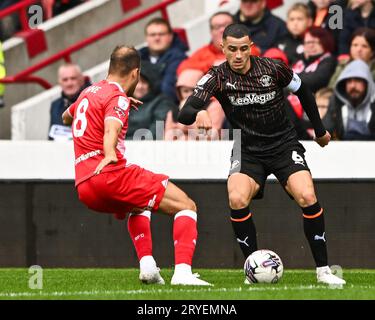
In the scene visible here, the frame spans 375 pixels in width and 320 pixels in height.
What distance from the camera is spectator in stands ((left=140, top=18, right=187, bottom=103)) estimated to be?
14906mm

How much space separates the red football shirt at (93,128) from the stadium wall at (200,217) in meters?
2.86

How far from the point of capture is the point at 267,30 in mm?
14734

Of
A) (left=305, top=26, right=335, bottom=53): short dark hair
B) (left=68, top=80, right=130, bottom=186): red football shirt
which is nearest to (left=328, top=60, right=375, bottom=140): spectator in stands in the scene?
(left=305, top=26, right=335, bottom=53): short dark hair

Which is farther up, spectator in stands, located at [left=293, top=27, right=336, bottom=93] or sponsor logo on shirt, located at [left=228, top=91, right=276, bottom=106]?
spectator in stands, located at [left=293, top=27, right=336, bottom=93]

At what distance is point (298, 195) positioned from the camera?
971 centimetres

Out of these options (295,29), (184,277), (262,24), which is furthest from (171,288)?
(262,24)

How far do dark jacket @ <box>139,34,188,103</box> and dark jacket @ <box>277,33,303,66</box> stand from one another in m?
1.21

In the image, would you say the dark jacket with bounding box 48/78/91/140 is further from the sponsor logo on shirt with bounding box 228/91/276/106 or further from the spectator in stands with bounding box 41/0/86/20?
the sponsor logo on shirt with bounding box 228/91/276/106

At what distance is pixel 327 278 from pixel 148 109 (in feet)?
16.6

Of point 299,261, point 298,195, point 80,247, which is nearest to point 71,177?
point 80,247

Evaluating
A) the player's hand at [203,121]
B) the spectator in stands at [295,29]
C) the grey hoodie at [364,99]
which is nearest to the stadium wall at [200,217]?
the grey hoodie at [364,99]

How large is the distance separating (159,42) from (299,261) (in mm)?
4159

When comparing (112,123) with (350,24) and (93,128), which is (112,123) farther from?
(350,24)

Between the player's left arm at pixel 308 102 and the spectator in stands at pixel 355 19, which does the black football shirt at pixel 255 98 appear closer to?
the player's left arm at pixel 308 102
